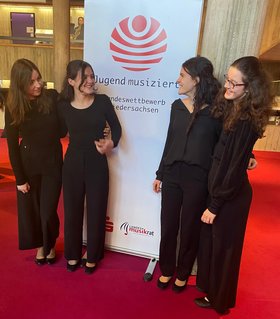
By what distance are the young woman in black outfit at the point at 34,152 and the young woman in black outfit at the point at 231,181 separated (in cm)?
113

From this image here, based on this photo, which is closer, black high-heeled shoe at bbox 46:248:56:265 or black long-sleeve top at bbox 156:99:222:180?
black long-sleeve top at bbox 156:99:222:180

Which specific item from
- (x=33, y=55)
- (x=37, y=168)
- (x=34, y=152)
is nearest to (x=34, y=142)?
(x=34, y=152)

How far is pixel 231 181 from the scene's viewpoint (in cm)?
153

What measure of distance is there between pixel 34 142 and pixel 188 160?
3.57 feet

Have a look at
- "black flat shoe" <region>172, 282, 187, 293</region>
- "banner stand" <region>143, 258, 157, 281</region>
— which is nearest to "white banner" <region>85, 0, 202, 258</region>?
"banner stand" <region>143, 258, 157, 281</region>

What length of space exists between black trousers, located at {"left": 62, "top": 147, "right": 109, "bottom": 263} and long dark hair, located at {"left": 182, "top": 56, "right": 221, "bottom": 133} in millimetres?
762

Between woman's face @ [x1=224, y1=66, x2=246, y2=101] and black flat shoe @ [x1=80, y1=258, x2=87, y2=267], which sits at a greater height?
woman's face @ [x1=224, y1=66, x2=246, y2=101]

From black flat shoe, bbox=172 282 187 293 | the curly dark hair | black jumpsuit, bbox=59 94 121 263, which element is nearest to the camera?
the curly dark hair

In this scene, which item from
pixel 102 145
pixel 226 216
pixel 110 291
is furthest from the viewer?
pixel 110 291

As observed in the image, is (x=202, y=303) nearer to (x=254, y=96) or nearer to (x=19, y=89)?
(x=254, y=96)

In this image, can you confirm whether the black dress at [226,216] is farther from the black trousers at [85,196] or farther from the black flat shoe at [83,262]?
the black flat shoe at [83,262]

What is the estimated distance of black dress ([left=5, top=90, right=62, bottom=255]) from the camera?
1.93 metres

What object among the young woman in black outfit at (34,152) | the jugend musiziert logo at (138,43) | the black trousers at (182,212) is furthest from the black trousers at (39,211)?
the jugend musiziert logo at (138,43)

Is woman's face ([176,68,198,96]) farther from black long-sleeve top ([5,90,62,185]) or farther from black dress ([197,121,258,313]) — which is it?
black long-sleeve top ([5,90,62,185])
